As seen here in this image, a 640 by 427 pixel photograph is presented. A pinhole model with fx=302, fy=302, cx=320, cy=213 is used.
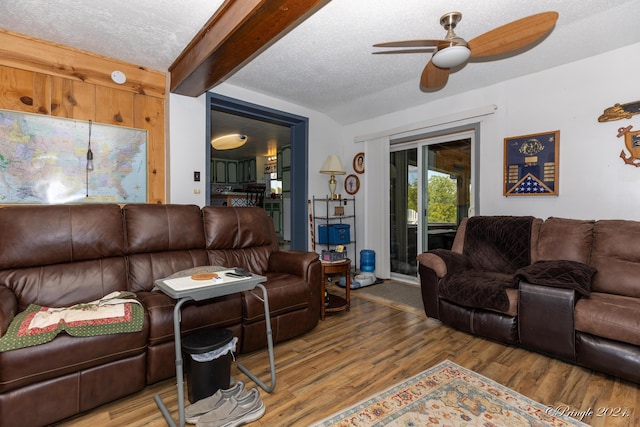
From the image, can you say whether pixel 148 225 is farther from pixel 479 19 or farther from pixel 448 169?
pixel 448 169

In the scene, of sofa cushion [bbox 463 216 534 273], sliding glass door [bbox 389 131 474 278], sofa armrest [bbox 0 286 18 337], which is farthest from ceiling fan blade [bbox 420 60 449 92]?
sofa armrest [bbox 0 286 18 337]

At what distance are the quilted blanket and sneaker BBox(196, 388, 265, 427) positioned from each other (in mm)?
625

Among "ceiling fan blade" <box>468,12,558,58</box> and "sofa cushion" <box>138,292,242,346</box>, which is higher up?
"ceiling fan blade" <box>468,12,558,58</box>

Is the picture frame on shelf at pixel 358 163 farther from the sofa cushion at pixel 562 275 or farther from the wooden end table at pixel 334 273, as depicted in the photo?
the sofa cushion at pixel 562 275

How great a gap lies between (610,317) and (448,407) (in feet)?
3.92

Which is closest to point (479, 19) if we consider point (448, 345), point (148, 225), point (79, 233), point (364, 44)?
point (364, 44)

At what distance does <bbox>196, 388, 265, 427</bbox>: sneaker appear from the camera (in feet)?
5.02

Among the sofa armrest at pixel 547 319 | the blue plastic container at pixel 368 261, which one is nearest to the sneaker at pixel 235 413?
the sofa armrest at pixel 547 319

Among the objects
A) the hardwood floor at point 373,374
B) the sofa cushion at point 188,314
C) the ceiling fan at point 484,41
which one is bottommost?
the hardwood floor at point 373,374

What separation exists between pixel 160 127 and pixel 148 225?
142 cm

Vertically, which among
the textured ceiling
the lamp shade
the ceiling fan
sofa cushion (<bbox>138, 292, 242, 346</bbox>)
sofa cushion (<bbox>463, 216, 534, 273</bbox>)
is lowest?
sofa cushion (<bbox>138, 292, 242, 346</bbox>)

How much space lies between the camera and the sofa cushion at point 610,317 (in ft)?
5.92

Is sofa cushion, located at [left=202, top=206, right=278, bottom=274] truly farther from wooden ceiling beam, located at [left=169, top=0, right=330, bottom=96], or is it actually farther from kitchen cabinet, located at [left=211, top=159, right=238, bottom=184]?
kitchen cabinet, located at [left=211, top=159, right=238, bottom=184]

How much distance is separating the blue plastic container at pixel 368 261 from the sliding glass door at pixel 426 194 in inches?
13.4
